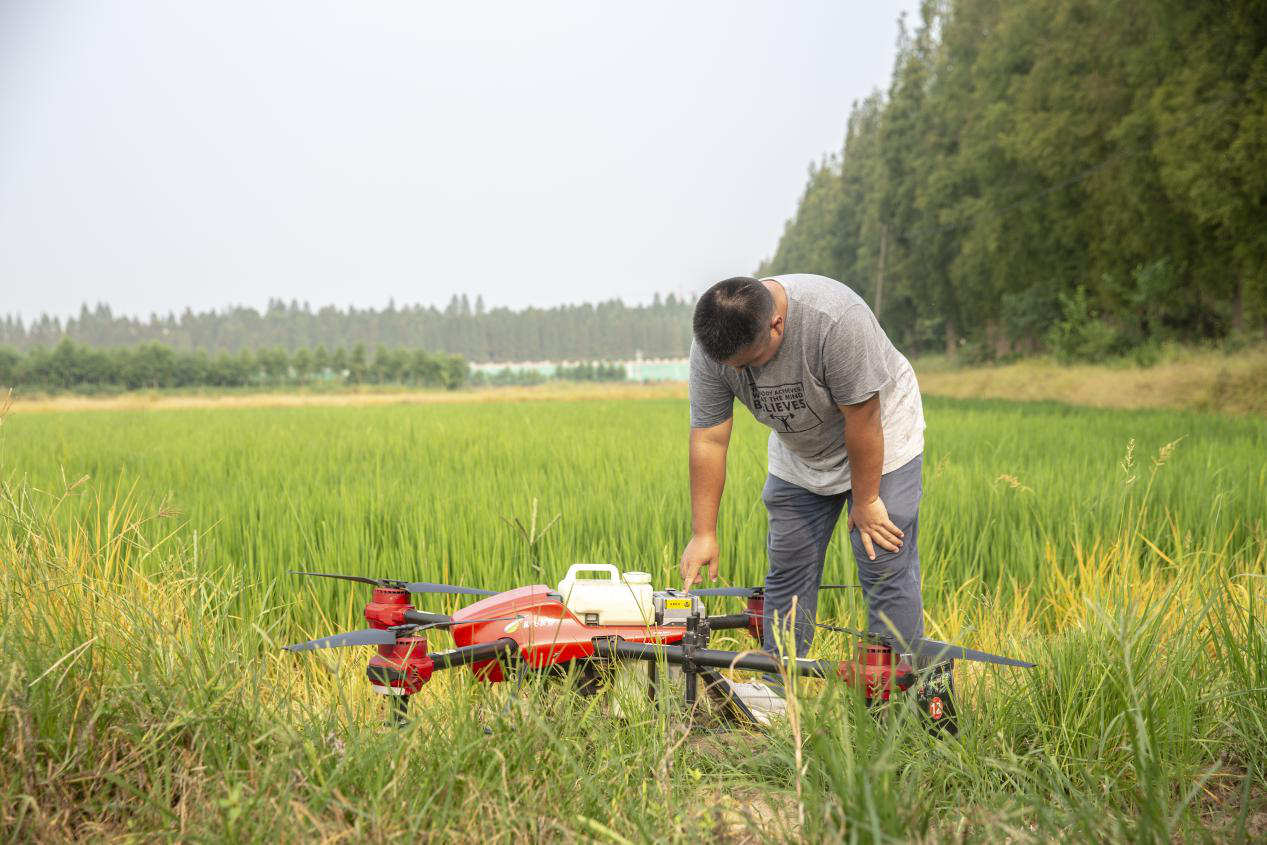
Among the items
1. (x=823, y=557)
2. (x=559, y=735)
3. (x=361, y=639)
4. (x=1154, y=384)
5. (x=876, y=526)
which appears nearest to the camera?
(x=559, y=735)

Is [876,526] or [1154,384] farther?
[1154,384]

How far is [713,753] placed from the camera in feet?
6.08

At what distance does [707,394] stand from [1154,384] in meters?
15.7

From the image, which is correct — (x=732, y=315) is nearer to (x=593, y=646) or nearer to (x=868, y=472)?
(x=868, y=472)

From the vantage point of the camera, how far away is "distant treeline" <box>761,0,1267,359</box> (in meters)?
15.0

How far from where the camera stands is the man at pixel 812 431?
82.8 inches

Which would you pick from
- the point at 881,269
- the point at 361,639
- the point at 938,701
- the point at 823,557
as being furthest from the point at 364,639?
the point at 881,269

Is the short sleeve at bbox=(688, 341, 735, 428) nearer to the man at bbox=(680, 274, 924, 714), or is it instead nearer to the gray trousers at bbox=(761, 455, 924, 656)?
the man at bbox=(680, 274, 924, 714)

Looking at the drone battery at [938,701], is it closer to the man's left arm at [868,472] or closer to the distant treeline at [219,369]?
the man's left arm at [868,472]

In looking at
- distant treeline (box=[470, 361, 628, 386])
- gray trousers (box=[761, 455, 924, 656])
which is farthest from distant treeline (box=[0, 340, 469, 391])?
gray trousers (box=[761, 455, 924, 656])

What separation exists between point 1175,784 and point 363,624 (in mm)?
2500

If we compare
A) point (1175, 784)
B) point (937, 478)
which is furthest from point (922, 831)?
point (937, 478)

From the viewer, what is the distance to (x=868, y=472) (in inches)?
87.3

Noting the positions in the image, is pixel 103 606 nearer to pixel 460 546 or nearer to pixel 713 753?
pixel 713 753
